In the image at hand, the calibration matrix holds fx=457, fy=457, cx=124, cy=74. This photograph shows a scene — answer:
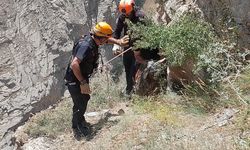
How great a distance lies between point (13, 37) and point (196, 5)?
179 inches

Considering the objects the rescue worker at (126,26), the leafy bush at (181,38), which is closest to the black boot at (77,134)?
the rescue worker at (126,26)

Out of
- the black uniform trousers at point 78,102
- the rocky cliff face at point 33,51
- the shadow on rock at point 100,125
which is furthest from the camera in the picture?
the rocky cliff face at point 33,51

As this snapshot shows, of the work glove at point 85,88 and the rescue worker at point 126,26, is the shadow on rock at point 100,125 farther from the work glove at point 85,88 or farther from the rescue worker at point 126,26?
the rescue worker at point 126,26

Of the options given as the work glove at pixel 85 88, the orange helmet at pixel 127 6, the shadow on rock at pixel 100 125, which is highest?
the orange helmet at pixel 127 6

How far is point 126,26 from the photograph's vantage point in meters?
7.11

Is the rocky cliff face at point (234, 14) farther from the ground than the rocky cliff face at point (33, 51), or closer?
farther from the ground

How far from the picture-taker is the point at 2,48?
9.43 meters

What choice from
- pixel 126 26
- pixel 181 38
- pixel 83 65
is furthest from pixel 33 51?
pixel 181 38

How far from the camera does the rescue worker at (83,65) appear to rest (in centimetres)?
591

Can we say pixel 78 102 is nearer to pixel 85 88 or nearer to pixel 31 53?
pixel 85 88

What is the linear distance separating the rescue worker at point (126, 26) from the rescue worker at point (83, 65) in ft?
2.82

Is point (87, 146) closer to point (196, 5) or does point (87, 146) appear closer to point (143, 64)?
point (143, 64)

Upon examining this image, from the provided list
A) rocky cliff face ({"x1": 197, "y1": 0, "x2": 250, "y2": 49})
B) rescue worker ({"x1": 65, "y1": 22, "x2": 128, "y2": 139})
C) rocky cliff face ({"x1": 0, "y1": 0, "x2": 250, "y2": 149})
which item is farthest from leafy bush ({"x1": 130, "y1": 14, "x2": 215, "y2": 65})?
rocky cliff face ({"x1": 0, "y1": 0, "x2": 250, "y2": 149})

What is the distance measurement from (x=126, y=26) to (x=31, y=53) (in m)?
3.28
